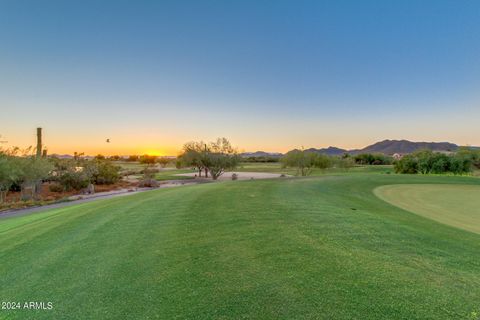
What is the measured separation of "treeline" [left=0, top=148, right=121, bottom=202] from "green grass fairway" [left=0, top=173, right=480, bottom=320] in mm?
13678

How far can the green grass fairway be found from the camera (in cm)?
260

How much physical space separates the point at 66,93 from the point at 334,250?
22.6 m

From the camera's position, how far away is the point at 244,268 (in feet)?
11.4

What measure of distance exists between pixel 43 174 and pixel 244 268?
21.0m

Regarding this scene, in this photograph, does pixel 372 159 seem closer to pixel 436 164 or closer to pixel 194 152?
pixel 436 164

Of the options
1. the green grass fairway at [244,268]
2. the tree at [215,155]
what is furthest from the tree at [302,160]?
the green grass fairway at [244,268]

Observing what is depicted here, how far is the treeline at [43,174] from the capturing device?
652 inches

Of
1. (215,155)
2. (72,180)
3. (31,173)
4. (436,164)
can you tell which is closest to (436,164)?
(436,164)

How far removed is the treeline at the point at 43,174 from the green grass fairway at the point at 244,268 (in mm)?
13678

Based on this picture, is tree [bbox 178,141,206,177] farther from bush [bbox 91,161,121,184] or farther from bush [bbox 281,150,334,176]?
bush [bbox 281,150,334,176]

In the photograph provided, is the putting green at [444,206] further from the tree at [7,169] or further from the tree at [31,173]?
the tree at [31,173]

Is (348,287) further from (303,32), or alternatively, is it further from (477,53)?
(477,53)

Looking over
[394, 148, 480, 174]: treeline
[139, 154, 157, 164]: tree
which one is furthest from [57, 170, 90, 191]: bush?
[139, 154, 157, 164]: tree

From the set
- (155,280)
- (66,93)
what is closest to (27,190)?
(66,93)
